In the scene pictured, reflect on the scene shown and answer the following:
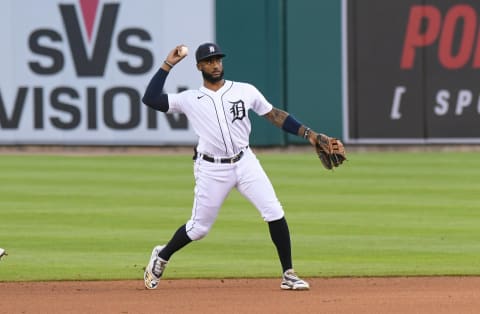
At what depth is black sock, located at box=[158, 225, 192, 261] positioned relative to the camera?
9.68 metres

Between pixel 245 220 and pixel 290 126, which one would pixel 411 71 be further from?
pixel 290 126

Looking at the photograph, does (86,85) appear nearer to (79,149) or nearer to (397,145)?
(79,149)

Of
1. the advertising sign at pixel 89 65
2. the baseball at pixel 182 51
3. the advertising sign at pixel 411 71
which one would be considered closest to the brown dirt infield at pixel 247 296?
the baseball at pixel 182 51

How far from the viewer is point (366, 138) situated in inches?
938

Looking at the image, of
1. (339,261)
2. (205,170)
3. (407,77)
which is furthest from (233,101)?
(407,77)

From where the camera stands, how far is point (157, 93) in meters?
9.47

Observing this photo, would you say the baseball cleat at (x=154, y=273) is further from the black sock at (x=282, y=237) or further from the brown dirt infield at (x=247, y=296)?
the black sock at (x=282, y=237)

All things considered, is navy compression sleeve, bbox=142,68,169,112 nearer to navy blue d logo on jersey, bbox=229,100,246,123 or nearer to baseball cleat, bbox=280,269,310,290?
navy blue d logo on jersey, bbox=229,100,246,123

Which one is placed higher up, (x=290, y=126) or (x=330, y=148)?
(x=290, y=126)

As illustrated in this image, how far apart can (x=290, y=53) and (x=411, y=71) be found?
217 cm

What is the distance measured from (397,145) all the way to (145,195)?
827 centimetres

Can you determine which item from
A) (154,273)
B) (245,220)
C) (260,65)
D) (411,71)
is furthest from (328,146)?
(260,65)

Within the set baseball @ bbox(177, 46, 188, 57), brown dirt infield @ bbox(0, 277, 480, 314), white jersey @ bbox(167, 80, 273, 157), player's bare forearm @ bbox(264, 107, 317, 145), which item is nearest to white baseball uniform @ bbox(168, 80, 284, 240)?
white jersey @ bbox(167, 80, 273, 157)

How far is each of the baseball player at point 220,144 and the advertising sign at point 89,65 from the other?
47.1 feet
